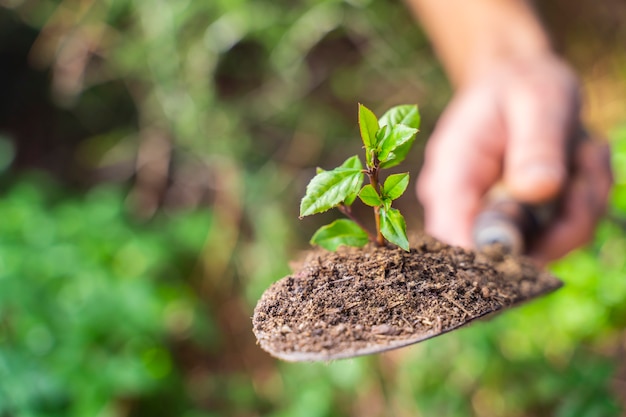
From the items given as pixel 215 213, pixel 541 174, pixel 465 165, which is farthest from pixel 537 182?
pixel 215 213

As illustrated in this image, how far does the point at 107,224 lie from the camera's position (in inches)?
97.7

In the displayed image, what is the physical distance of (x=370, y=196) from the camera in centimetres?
75

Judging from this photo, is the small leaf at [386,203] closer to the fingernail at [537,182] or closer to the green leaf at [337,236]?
the green leaf at [337,236]

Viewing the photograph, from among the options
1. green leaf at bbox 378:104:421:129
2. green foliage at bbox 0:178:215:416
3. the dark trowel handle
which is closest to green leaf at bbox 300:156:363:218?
green leaf at bbox 378:104:421:129

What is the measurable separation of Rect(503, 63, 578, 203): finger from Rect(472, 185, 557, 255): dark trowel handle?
35 millimetres

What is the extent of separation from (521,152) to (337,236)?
780 millimetres

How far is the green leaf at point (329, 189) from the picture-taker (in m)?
0.71

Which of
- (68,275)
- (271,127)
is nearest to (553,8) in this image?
(271,127)

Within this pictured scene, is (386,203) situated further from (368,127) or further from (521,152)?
(521,152)

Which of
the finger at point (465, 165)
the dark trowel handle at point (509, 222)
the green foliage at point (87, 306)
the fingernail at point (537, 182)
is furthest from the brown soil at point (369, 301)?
the green foliage at point (87, 306)

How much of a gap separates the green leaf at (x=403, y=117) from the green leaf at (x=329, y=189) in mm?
104

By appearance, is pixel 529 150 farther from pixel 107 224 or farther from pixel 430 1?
pixel 107 224

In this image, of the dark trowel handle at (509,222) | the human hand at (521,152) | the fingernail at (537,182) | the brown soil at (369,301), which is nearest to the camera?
the brown soil at (369,301)

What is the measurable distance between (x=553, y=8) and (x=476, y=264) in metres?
2.86
